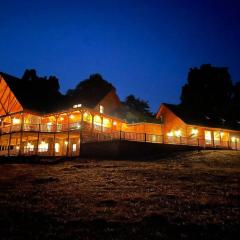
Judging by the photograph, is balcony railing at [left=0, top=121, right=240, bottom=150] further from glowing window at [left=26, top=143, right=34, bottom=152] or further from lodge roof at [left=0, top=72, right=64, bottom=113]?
lodge roof at [left=0, top=72, right=64, bottom=113]

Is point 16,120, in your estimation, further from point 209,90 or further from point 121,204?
point 209,90

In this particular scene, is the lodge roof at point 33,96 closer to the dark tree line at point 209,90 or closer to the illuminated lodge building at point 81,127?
the illuminated lodge building at point 81,127

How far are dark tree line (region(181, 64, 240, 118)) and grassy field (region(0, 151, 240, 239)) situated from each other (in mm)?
52231

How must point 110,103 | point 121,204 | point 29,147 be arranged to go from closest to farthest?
point 121,204, point 29,147, point 110,103

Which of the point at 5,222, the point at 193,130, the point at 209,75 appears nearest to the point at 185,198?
the point at 5,222

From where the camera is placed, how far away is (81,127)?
32.5m

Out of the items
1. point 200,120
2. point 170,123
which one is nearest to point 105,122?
point 170,123

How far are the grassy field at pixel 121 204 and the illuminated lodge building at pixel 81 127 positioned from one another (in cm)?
1425

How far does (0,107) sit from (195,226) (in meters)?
38.8

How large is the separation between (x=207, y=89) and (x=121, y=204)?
212ft

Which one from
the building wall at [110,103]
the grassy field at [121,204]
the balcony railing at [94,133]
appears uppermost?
the building wall at [110,103]

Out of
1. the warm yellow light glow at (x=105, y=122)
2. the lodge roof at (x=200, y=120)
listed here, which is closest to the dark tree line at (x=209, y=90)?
the lodge roof at (x=200, y=120)

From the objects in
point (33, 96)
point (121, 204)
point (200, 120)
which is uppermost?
point (33, 96)

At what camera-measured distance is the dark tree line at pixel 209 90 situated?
67.8 meters
